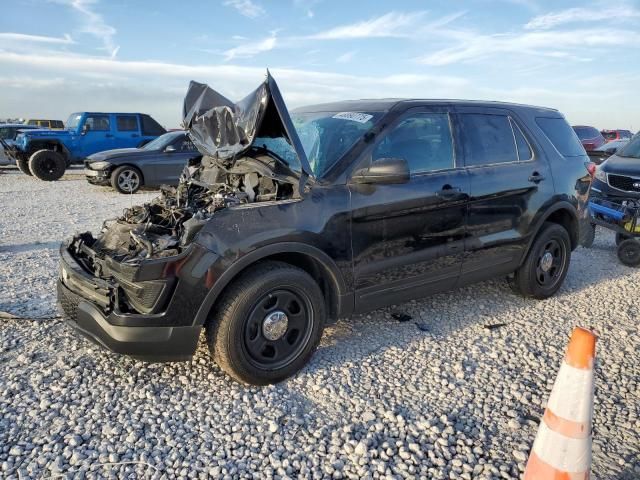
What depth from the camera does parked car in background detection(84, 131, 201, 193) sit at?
11.8m

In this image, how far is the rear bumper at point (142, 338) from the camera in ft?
9.59

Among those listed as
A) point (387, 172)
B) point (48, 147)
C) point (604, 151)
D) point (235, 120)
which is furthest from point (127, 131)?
point (387, 172)

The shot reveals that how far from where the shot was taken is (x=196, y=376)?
3.33 meters

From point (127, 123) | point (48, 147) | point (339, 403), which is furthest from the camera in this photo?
point (127, 123)

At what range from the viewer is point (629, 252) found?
6316 millimetres

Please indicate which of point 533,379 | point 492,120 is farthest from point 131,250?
point 492,120

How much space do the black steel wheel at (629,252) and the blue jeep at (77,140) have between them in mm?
13782

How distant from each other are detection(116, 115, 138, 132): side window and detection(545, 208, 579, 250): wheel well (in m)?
13.9

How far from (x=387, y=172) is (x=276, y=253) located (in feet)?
2.94

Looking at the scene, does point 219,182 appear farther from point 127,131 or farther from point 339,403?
point 127,131

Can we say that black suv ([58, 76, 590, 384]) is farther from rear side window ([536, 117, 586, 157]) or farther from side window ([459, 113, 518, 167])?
rear side window ([536, 117, 586, 157])

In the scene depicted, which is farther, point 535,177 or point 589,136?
point 589,136

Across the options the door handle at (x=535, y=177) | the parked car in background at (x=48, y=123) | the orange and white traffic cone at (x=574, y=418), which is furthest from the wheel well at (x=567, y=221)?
the parked car in background at (x=48, y=123)

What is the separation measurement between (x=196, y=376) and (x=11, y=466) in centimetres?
113
